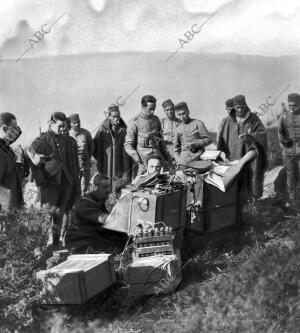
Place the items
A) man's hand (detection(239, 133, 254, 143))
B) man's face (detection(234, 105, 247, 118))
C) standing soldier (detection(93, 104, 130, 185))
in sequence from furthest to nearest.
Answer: standing soldier (detection(93, 104, 130, 185)) < man's face (detection(234, 105, 247, 118)) < man's hand (detection(239, 133, 254, 143))

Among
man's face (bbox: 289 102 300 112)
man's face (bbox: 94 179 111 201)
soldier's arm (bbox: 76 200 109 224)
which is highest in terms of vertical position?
man's face (bbox: 289 102 300 112)

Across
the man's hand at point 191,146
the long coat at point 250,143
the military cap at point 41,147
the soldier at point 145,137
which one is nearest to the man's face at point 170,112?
the soldier at point 145,137

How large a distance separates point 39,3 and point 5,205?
6102mm

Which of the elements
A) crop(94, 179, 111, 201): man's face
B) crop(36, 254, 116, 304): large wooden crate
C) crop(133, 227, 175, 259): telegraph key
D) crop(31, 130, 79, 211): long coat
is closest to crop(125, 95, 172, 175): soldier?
crop(31, 130, 79, 211): long coat

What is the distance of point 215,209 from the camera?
27.1 ft

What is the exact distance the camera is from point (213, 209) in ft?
27.1

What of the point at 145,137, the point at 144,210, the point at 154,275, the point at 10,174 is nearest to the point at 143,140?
the point at 145,137

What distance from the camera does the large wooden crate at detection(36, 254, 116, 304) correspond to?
6.29 meters

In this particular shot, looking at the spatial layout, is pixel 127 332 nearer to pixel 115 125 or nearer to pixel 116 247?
pixel 116 247

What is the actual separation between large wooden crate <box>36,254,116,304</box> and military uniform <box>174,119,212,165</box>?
3123mm

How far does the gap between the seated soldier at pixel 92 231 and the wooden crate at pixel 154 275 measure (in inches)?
35.6

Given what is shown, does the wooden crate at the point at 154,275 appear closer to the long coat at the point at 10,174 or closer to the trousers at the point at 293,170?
the long coat at the point at 10,174

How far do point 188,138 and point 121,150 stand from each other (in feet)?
5.12

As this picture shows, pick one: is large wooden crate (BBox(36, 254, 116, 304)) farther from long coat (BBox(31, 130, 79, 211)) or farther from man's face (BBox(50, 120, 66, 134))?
man's face (BBox(50, 120, 66, 134))
